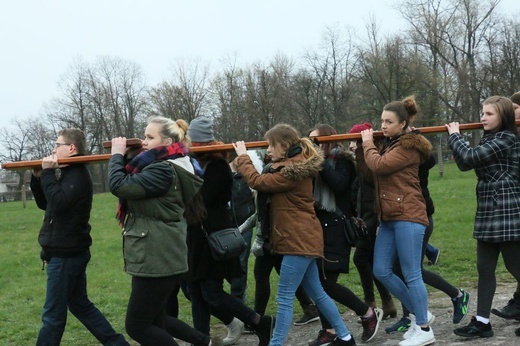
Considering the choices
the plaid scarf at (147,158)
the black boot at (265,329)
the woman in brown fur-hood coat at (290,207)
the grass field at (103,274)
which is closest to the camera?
the plaid scarf at (147,158)

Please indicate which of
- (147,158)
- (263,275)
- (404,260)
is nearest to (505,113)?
(404,260)

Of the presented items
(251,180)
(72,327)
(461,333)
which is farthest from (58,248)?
(461,333)

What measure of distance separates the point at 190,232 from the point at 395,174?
173cm

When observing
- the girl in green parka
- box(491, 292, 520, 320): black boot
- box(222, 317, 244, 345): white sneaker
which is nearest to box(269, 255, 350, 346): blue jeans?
box(222, 317, 244, 345): white sneaker

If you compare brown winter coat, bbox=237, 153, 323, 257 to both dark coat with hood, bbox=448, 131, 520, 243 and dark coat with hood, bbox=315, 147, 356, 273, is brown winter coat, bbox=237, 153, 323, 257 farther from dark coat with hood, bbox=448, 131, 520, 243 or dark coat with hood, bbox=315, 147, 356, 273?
dark coat with hood, bbox=448, 131, 520, 243

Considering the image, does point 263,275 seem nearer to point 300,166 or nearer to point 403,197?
point 300,166

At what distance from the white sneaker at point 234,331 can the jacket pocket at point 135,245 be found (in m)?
1.75

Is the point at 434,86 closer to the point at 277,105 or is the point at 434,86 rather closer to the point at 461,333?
the point at 277,105

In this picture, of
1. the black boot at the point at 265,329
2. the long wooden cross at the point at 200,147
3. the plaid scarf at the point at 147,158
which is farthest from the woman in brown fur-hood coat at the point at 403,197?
the plaid scarf at the point at 147,158

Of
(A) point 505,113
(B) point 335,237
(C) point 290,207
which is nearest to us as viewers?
(C) point 290,207

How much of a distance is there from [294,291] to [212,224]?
86 centimetres

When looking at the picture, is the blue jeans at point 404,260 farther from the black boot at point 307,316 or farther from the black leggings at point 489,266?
the black boot at point 307,316

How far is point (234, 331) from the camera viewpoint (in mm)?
5871

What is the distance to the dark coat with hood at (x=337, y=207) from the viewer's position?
5.52 metres
